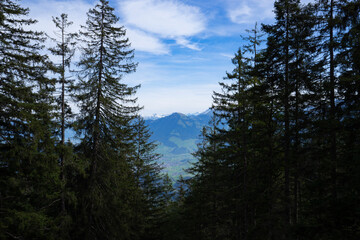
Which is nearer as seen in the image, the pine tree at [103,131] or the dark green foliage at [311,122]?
the dark green foliage at [311,122]

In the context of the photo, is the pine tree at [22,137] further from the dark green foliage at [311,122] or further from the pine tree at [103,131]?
the dark green foliage at [311,122]

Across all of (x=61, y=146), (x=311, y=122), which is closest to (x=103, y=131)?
(x=61, y=146)

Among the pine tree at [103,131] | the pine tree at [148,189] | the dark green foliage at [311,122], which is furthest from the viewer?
the pine tree at [148,189]

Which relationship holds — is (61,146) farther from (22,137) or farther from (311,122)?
(311,122)

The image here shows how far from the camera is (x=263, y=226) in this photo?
10.7m

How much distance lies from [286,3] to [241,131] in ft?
26.0

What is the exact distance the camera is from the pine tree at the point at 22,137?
27.5 ft

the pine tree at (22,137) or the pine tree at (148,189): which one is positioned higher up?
the pine tree at (22,137)

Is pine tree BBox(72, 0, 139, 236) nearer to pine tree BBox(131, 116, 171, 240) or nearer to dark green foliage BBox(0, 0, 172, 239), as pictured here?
dark green foliage BBox(0, 0, 172, 239)

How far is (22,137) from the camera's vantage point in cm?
880

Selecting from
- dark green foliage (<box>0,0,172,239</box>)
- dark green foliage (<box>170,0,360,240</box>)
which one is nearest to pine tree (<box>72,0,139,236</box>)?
dark green foliage (<box>0,0,172,239</box>)

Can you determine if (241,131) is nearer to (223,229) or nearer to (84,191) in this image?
(223,229)

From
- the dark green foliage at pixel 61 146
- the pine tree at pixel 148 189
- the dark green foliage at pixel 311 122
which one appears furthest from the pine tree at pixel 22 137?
the pine tree at pixel 148 189

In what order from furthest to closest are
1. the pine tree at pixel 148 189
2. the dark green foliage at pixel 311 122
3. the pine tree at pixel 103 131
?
the pine tree at pixel 148 189
the pine tree at pixel 103 131
the dark green foliage at pixel 311 122
